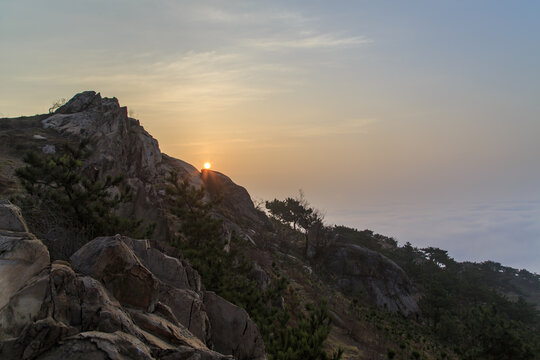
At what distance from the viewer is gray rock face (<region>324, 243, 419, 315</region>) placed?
47094mm

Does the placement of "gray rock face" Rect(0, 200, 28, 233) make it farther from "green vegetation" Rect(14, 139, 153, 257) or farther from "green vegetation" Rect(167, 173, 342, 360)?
"green vegetation" Rect(167, 173, 342, 360)

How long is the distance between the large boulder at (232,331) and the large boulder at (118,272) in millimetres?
3377

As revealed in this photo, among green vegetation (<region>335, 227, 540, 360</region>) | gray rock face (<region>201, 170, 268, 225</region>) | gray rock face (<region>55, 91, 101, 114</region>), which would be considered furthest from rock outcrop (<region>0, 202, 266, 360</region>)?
gray rock face (<region>55, 91, 101, 114</region>)

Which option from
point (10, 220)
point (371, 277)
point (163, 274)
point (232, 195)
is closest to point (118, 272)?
point (10, 220)

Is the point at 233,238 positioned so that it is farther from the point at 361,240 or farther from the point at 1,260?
the point at 361,240

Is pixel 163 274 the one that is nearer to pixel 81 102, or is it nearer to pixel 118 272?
pixel 118 272

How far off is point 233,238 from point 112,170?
11.4 metres

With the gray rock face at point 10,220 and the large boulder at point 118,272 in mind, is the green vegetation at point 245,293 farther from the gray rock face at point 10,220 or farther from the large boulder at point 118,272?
the gray rock face at point 10,220

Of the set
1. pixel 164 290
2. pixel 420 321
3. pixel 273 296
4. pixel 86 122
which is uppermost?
pixel 86 122

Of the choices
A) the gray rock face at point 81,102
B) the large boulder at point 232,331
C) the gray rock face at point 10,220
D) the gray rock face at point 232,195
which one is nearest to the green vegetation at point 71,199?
the large boulder at point 232,331

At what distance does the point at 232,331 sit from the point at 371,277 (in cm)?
4383

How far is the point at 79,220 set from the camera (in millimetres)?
14398

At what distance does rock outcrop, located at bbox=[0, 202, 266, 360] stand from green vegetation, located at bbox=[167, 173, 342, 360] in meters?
4.41

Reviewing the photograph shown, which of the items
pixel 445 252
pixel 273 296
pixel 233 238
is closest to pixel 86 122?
pixel 233 238
